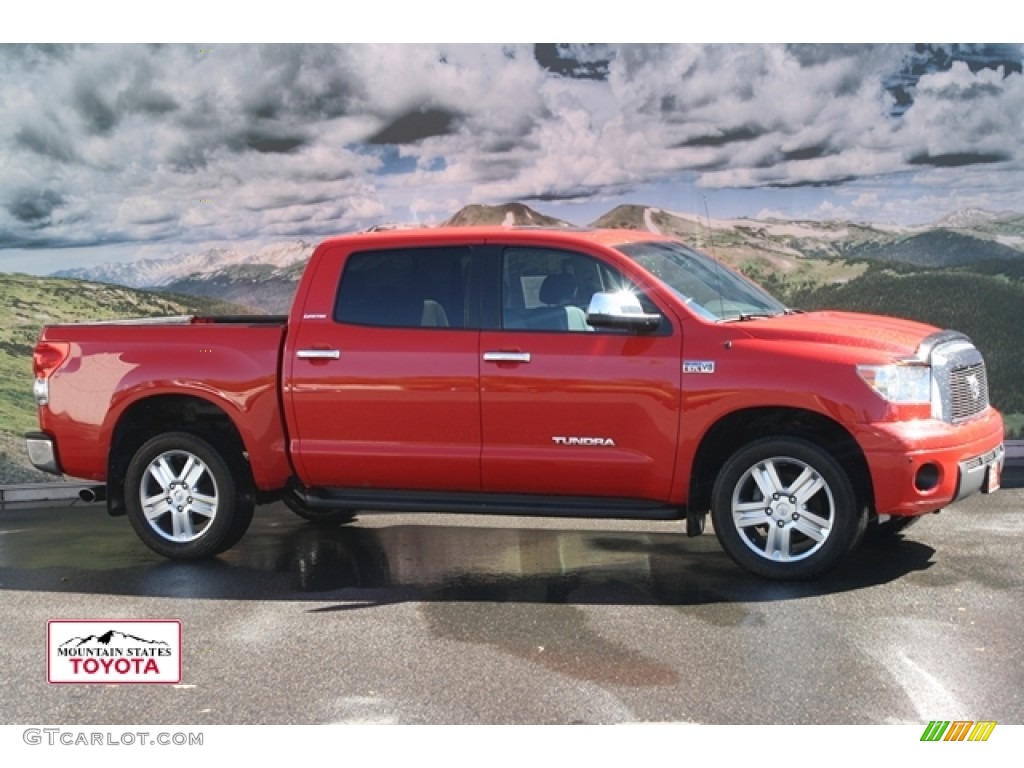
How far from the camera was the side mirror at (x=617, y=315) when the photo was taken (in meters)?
6.91

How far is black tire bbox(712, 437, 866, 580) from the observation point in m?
6.71

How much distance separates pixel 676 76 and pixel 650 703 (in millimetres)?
6582

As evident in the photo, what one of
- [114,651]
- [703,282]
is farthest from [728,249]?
[114,651]

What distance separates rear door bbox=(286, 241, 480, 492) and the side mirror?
2.28ft

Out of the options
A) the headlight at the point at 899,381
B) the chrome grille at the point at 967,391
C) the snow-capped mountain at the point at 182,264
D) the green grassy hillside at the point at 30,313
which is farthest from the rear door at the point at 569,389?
the green grassy hillside at the point at 30,313

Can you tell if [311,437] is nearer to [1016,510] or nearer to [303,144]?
[303,144]

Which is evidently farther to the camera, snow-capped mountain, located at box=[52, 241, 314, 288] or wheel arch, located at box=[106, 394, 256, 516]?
snow-capped mountain, located at box=[52, 241, 314, 288]

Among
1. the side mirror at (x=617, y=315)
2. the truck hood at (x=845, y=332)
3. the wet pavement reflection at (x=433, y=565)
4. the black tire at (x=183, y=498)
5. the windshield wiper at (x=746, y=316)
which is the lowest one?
the wet pavement reflection at (x=433, y=565)

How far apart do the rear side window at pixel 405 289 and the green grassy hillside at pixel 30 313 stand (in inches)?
150

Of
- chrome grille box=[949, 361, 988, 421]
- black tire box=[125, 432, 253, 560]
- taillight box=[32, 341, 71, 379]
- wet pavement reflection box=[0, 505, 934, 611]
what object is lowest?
wet pavement reflection box=[0, 505, 934, 611]

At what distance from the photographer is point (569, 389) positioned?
7027mm

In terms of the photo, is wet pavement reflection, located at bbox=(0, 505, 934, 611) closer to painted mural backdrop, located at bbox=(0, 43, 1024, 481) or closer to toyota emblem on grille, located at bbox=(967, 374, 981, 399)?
toyota emblem on grille, located at bbox=(967, 374, 981, 399)

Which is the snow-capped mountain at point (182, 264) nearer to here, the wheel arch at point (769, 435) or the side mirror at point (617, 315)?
the side mirror at point (617, 315)

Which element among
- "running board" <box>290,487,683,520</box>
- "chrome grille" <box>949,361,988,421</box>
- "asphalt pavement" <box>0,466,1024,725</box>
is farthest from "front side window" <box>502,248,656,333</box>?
"chrome grille" <box>949,361,988,421</box>
